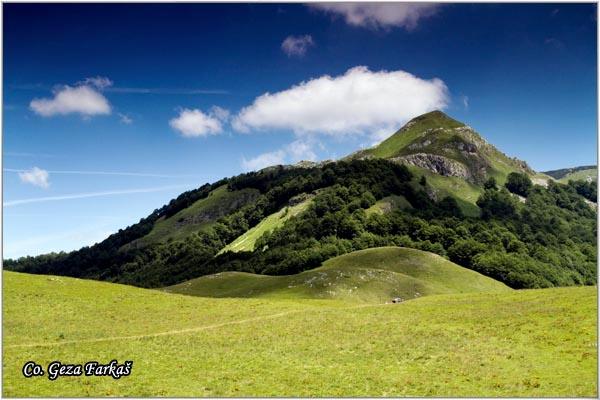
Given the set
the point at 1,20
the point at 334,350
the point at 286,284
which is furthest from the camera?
the point at 286,284

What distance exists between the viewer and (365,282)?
352 ft

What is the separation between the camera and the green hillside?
10262 centimetres

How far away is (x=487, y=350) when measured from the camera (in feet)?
128

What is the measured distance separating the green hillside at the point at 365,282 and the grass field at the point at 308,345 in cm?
3530

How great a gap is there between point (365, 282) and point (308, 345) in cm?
6567

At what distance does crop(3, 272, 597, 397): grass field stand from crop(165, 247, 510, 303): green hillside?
35297mm

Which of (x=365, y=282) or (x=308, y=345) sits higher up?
(x=365, y=282)

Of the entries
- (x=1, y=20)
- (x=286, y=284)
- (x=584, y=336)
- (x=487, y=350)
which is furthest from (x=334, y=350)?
(x=286, y=284)

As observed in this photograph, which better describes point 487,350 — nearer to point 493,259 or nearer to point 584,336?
point 584,336

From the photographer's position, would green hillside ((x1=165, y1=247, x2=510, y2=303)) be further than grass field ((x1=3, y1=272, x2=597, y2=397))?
Yes

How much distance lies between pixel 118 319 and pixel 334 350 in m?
29.5

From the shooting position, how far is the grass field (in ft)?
102

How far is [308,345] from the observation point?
43.3m

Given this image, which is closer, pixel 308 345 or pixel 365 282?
pixel 308 345
